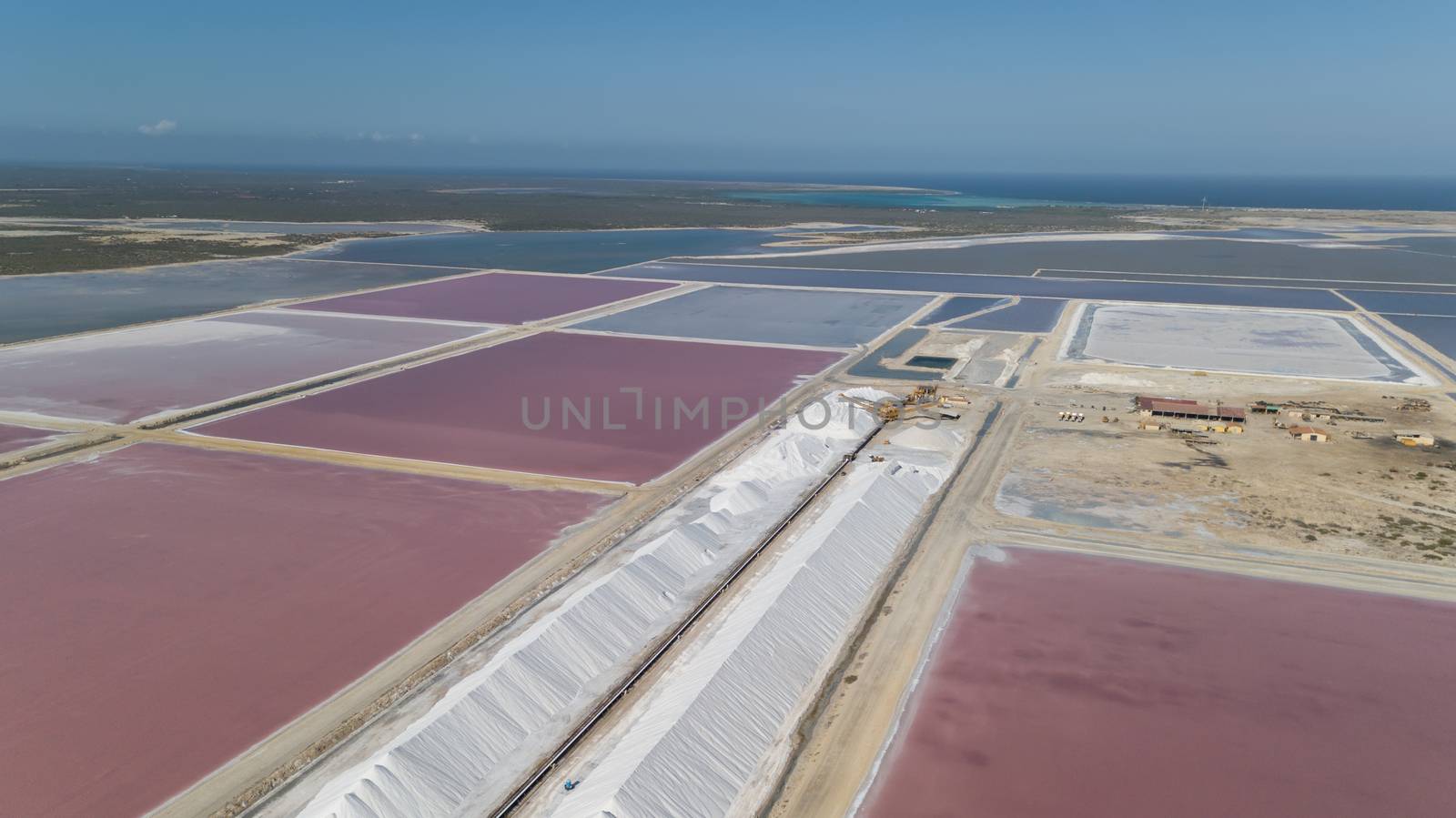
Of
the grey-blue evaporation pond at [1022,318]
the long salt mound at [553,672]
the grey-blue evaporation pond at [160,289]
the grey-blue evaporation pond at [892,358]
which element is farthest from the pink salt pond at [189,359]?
the grey-blue evaporation pond at [1022,318]

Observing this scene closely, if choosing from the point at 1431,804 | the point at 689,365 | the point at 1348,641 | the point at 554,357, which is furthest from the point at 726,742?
the point at 554,357

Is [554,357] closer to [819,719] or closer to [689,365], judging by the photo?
[689,365]

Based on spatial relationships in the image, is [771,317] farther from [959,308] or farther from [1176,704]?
[1176,704]

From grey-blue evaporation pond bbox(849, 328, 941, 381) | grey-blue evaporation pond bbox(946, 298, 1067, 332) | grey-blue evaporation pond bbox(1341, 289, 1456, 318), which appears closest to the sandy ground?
grey-blue evaporation pond bbox(849, 328, 941, 381)

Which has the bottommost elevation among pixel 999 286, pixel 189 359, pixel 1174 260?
pixel 189 359

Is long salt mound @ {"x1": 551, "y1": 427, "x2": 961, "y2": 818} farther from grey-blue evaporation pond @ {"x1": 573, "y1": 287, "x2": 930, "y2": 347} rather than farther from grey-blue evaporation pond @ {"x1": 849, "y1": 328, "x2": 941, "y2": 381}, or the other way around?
grey-blue evaporation pond @ {"x1": 573, "y1": 287, "x2": 930, "y2": 347}

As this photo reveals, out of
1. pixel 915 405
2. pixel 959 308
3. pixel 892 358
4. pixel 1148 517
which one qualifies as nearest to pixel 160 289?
pixel 892 358

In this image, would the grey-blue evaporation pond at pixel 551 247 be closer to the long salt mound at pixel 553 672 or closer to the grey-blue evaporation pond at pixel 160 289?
the grey-blue evaporation pond at pixel 160 289
